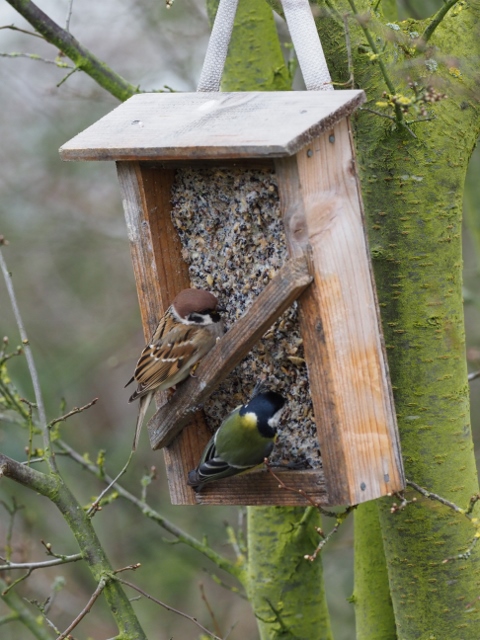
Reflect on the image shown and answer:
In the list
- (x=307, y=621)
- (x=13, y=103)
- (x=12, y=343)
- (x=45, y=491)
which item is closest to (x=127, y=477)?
(x=12, y=343)

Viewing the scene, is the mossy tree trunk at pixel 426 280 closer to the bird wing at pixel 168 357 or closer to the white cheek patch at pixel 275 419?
the white cheek patch at pixel 275 419

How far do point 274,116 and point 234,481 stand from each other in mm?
1178

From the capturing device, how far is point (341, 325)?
2.35 m

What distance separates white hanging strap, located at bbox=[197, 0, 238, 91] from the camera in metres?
2.68

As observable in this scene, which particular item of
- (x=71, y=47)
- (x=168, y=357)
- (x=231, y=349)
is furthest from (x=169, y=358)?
(x=71, y=47)

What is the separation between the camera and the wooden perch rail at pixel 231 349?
2295 mm

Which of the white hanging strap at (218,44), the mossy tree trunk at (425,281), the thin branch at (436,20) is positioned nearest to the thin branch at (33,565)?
the mossy tree trunk at (425,281)

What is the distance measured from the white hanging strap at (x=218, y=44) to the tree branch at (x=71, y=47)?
2.06ft

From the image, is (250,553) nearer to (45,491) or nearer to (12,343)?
(45,491)

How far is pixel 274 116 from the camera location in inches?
92.1

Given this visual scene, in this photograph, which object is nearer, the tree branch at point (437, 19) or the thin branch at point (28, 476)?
the tree branch at point (437, 19)

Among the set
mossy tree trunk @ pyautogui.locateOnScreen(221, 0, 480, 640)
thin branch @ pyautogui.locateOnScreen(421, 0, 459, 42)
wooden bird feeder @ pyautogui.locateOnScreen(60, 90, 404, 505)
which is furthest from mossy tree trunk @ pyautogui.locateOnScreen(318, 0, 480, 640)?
wooden bird feeder @ pyautogui.locateOnScreen(60, 90, 404, 505)

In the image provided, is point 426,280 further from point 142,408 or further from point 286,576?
point 286,576

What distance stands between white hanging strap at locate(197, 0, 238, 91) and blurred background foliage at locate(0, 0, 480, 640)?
4199mm
